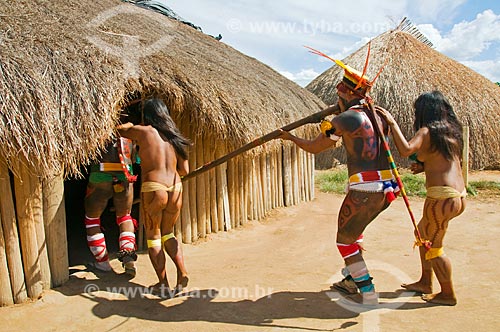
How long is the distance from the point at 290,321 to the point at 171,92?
2.91 meters

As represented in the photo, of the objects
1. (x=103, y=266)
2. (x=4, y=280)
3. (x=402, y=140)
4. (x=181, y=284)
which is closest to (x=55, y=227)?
(x=4, y=280)

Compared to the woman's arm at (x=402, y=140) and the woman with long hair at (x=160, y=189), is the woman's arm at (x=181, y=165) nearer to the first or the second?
the woman with long hair at (x=160, y=189)

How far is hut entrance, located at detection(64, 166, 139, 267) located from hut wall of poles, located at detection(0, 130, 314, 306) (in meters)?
0.67

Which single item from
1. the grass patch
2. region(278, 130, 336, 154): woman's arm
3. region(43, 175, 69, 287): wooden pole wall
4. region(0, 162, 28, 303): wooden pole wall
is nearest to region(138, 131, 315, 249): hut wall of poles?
region(43, 175, 69, 287): wooden pole wall

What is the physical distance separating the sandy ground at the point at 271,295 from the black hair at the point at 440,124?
1.38 metres

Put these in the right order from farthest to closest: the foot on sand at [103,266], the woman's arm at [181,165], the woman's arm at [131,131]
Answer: the foot on sand at [103,266] → the woman's arm at [181,165] → the woman's arm at [131,131]

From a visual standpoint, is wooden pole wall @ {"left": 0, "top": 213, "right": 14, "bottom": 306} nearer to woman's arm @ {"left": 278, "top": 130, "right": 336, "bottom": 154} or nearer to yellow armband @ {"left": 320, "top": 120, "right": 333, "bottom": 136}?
woman's arm @ {"left": 278, "top": 130, "right": 336, "bottom": 154}

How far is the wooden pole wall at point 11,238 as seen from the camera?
363cm

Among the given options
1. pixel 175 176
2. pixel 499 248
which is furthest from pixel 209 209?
pixel 499 248

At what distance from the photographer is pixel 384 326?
10.8 feet

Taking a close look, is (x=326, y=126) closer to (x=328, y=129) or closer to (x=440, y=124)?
(x=328, y=129)

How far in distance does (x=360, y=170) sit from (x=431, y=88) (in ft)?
38.5

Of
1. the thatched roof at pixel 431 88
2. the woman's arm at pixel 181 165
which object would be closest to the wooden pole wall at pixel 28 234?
the woman's arm at pixel 181 165

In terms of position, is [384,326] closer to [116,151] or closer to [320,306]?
[320,306]
